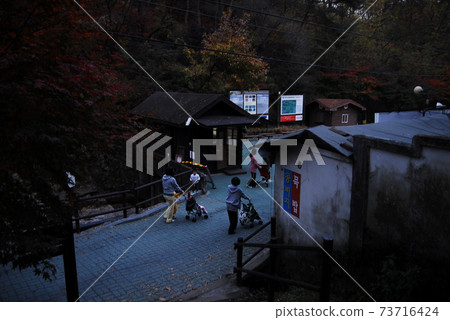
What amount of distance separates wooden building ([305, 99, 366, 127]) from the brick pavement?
22223 millimetres

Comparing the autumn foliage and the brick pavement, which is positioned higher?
the autumn foliage

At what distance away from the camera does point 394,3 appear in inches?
1890

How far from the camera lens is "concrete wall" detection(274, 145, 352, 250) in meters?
7.66

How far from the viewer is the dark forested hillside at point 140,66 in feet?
16.6

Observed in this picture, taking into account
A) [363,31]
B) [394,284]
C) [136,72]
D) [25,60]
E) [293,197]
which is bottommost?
[394,284]

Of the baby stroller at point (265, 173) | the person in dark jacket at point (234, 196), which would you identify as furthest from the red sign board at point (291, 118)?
the person in dark jacket at point (234, 196)

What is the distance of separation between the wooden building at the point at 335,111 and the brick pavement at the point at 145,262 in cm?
2222

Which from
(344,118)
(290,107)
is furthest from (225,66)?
(344,118)

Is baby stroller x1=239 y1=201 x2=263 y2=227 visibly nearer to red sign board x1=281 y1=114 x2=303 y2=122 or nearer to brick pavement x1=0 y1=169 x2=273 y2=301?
brick pavement x1=0 y1=169 x2=273 y2=301

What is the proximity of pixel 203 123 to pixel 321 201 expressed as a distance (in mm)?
9657

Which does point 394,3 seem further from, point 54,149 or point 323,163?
point 54,149

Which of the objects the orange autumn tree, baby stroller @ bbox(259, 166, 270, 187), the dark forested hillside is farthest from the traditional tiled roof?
baby stroller @ bbox(259, 166, 270, 187)

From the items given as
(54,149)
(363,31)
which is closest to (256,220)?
(54,149)

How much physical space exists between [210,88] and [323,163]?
22816mm
